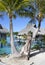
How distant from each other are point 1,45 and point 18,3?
1043 cm

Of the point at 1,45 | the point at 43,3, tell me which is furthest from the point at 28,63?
the point at 1,45

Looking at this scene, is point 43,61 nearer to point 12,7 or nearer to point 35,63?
point 35,63

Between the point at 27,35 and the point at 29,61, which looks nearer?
the point at 29,61

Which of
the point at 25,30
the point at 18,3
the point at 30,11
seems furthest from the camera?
the point at 25,30

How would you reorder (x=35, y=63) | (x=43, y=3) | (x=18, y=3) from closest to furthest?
(x=35, y=63)
(x=18, y=3)
(x=43, y=3)

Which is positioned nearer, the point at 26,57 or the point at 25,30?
the point at 26,57

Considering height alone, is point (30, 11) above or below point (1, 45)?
above

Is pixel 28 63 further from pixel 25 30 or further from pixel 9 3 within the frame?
pixel 25 30

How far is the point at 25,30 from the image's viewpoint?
28344mm

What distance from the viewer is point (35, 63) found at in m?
12.2

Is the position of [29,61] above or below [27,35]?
below

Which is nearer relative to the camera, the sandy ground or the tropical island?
the sandy ground

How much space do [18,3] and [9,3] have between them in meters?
0.74

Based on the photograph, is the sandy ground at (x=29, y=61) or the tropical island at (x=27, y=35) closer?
the sandy ground at (x=29, y=61)
